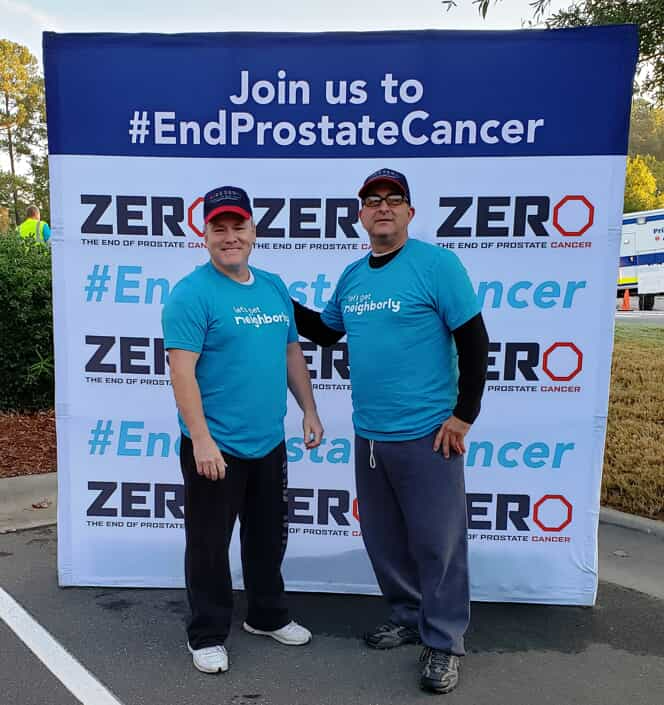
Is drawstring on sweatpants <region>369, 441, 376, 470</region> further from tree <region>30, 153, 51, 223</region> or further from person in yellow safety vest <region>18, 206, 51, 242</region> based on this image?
tree <region>30, 153, 51, 223</region>

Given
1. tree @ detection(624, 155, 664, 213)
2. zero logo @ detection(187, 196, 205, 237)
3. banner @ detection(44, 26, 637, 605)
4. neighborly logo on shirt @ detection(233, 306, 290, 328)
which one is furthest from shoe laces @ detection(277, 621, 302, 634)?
tree @ detection(624, 155, 664, 213)

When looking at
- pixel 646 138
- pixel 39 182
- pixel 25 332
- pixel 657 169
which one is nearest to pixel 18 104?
pixel 39 182

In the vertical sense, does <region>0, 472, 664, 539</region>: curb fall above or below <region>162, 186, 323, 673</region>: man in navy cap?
below

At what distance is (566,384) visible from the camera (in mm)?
3285

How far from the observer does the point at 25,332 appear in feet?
20.3

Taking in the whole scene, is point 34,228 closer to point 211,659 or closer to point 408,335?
point 211,659

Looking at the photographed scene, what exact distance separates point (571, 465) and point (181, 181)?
7.57ft

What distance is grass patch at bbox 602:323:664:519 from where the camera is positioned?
184 inches

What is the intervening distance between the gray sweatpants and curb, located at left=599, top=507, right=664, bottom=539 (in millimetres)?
1945

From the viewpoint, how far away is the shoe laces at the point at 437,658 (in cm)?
277

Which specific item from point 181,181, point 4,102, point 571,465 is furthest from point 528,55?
point 4,102

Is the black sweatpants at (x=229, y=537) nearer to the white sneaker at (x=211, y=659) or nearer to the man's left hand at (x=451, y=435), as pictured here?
the white sneaker at (x=211, y=659)

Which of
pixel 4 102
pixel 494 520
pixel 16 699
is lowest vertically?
pixel 16 699

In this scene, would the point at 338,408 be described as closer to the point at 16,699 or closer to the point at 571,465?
the point at 571,465
